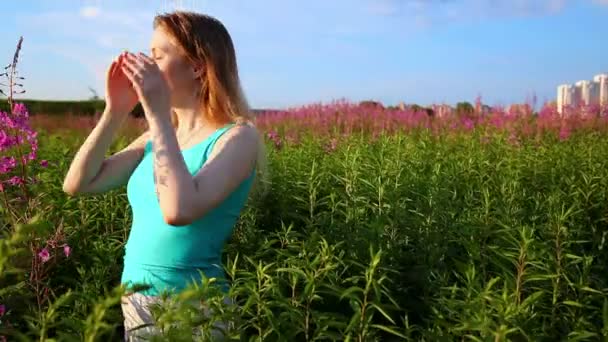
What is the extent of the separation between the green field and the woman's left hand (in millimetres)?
434

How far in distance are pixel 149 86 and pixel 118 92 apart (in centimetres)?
41

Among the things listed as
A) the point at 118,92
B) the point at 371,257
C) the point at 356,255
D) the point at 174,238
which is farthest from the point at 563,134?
the point at 174,238

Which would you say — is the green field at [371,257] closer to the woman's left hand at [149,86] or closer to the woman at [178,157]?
the woman at [178,157]

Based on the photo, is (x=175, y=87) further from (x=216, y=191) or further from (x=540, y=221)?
(x=540, y=221)

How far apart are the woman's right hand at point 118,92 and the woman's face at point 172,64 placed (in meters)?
0.12

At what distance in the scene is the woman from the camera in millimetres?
1871

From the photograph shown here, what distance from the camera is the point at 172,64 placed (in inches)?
85.1

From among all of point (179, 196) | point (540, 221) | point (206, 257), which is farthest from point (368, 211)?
point (179, 196)

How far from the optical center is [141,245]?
2.09m

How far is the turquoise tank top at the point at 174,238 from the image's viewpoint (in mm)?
2037

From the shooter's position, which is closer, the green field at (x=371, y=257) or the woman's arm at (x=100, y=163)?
Result: the green field at (x=371, y=257)

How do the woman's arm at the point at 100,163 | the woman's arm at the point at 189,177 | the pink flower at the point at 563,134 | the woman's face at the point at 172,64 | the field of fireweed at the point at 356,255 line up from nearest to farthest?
the woman's arm at the point at 189,177 → the field of fireweed at the point at 356,255 → the woman's face at the point at 172,64 → the woman's arm at the point at 100,163 → the pink flower at the point at 563,134

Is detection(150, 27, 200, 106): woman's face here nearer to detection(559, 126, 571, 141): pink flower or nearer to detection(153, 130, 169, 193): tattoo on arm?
detection(153, 130, 169, 193): tattoo on arm

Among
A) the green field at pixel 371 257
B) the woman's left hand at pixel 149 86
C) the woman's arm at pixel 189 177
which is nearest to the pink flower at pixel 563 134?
the green field at pixel 371 257
